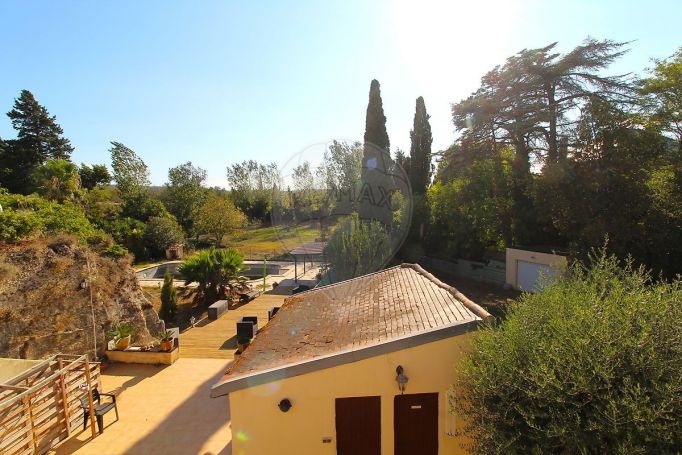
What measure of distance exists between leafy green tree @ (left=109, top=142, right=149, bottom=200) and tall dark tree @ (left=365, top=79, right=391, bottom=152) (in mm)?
26975

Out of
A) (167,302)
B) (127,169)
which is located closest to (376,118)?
(167,302)

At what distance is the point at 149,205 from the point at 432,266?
26.5 m

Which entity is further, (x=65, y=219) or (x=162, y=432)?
(x=65, y=219)

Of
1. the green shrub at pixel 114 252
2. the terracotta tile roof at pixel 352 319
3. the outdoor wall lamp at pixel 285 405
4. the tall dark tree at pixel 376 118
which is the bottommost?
the outdoor wall lamp at pixel 285 405

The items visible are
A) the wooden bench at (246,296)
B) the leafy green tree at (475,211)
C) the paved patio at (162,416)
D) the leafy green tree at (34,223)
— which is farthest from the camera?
the leafy green tree at (475,211)

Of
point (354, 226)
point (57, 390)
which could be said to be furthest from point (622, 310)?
point (354, 226)

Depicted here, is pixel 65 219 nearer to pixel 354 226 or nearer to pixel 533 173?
pixel 354 226

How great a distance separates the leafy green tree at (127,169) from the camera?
3994cm

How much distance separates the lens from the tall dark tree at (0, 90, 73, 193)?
34.8m

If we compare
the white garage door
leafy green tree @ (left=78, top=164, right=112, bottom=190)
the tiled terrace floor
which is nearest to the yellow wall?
the tiled terrace floor

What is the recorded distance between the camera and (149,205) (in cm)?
3300

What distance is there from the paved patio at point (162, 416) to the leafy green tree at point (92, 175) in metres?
31.4

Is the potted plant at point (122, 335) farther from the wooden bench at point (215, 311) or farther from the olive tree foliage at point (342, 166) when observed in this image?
the olive tree foliage at point (342, 166)

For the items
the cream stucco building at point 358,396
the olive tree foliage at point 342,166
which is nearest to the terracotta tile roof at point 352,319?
the cream stucco building at point 358,396
